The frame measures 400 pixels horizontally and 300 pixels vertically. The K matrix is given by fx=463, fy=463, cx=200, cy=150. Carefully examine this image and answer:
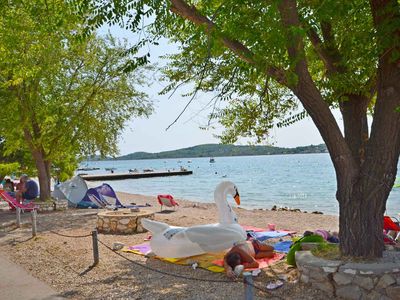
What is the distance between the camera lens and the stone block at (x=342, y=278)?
6.07 meters

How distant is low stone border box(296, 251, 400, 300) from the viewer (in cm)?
595

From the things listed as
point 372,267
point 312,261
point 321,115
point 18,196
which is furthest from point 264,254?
point 18,196

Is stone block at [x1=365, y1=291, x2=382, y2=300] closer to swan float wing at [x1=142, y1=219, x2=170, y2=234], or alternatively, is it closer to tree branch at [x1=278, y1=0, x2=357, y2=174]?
tree branch at [x1=278, y1=0, x2=357, y2=174]

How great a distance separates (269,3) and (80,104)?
14.3m

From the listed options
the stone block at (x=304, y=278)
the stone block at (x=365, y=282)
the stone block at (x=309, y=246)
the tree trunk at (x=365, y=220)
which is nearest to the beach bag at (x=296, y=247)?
the stone block at (x=309, y=246)

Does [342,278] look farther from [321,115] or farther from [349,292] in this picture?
[321,115]

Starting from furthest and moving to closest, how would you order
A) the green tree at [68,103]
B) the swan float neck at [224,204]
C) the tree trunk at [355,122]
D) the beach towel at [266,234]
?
1. the green tree at [68,103]
2. the beach towel at [266,234]
3. the swan float neck at [224,204]
4. the tree trunk at [355,122]

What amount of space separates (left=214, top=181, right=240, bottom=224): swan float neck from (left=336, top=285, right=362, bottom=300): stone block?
3.04m

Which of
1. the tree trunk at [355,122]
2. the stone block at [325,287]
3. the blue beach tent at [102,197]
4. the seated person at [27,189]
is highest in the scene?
the tree trunk at [355,122]

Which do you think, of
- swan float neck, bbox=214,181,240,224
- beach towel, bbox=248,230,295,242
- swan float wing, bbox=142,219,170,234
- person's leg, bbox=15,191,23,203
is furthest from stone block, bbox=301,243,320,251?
person's leg, bbox=15,191,23,203

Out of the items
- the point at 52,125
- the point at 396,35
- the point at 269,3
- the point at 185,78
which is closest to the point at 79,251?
the point at 185,78

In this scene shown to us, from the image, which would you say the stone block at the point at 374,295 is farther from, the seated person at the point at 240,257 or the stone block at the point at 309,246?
the seated person at the point at 240,257

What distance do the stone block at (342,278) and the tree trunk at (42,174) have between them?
52.3 ft

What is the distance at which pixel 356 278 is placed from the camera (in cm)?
602
